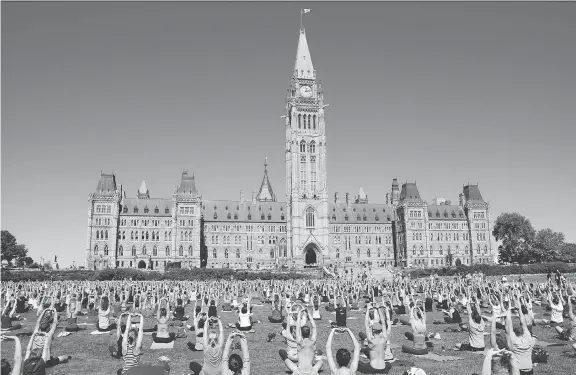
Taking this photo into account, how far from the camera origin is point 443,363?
16125 millimetres

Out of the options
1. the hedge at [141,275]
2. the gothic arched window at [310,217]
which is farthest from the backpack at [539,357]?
the gothic arched window at [310,217]

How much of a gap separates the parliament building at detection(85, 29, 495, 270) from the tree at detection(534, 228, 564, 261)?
10290 mm

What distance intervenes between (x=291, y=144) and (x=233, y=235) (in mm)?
24191

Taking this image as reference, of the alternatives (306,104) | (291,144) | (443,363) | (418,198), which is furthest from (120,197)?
(443,363)

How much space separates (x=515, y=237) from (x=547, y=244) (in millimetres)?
6457

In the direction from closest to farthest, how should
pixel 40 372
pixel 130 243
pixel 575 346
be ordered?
pixel 40 372, pixel 575 346, pixel 130 243

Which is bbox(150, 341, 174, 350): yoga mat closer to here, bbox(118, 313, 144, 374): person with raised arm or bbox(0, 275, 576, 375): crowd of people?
bbox(0, 275, 576, 375): crowd of people

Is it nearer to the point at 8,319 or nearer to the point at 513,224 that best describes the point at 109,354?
the point at 8,319

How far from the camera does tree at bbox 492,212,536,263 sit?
110 m

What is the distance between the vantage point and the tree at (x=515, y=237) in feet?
359

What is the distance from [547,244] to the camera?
10731 cm

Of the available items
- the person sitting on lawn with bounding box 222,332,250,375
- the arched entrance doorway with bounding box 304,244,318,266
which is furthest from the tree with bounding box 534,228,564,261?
the person sitting on lawn with bounding box 222,332,250,375

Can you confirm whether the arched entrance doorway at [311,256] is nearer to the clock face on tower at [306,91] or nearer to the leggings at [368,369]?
the clock face on tower at [306,91]

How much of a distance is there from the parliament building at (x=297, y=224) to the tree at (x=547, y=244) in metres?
10.3
